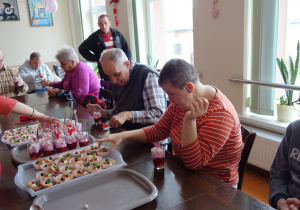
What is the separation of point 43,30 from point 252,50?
505 cm

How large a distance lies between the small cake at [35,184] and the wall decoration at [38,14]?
5.66m

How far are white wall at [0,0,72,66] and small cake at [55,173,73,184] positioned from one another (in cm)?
547

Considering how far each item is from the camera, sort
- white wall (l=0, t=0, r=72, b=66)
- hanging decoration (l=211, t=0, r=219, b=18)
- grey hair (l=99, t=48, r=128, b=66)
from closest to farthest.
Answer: grey hair (l=99, t=48, r=128, b=66), hanging decoration (l=211, t=0, r=219, b=18), white wall (l=0, t=0, r=72, b=66)

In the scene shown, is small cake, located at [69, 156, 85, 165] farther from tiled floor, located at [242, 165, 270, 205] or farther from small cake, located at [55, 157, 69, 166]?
tiled floor, located at [242, 165, 270, 205]

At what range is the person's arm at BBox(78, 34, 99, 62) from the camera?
14.0ft

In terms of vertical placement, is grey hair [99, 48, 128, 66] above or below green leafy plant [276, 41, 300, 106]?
above

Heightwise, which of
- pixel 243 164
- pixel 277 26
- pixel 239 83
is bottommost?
pixel 243 164

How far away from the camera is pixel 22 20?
589 cm

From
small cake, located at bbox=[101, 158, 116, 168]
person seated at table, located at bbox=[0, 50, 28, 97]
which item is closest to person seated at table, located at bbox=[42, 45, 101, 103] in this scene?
person seated at table, located at bbox=[0, 50, 28, 97]

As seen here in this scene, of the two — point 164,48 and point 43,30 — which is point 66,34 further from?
point 164,48

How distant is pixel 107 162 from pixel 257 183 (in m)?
1.80

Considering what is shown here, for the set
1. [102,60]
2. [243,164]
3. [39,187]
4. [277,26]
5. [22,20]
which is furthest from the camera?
[22,20]

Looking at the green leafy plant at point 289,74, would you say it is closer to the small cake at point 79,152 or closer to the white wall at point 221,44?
the white wall at point 221,44

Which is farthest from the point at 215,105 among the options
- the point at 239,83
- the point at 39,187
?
the point at 239,83
